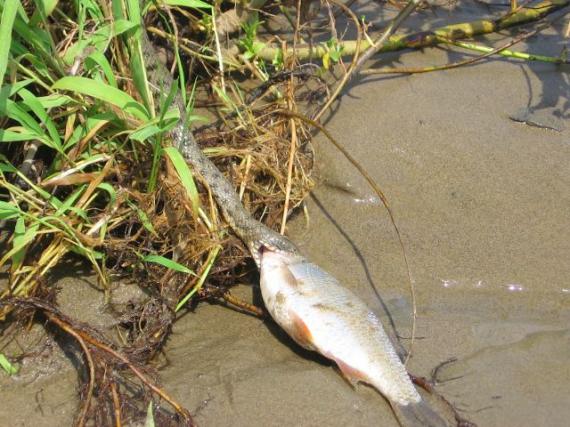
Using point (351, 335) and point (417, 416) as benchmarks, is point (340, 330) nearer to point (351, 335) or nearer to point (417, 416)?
point (351, 335)

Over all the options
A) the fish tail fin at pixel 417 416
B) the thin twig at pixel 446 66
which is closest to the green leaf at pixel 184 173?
the fish tail fin at pixel 417 416

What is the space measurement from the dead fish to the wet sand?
0.09 m

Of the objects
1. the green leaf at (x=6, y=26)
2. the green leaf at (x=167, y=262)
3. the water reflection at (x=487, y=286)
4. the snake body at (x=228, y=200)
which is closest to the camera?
the green leaf at (x=6, y=26)

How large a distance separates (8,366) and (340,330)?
1.32 metres

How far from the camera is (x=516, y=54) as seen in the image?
183 inches

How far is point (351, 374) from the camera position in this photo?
9.94 ft

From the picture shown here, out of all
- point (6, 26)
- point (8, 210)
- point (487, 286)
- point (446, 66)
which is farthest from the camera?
point (446, 66)

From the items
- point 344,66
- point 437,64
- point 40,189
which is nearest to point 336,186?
point 344,66

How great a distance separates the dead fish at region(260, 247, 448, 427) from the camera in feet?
9.71

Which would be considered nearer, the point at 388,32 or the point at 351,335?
the point at 351,335

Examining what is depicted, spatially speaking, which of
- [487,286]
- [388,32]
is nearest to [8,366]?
[487,286]

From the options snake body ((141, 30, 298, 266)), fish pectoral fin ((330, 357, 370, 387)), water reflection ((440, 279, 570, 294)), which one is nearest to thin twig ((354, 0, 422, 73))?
snake body ((141, 30, 298, 266))

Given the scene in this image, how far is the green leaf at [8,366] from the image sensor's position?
303 centimetres

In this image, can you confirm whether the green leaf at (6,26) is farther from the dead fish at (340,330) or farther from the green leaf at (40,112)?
the dead fish at (340,330)
